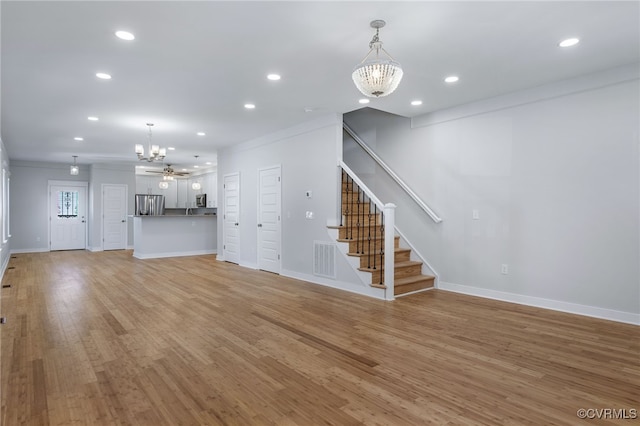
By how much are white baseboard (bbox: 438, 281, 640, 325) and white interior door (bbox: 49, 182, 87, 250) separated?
11635 millimetres

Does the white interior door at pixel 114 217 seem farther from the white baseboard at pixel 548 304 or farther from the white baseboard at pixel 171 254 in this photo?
the white baseboard at pixel 548 304

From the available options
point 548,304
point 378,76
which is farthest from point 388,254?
point 378,76

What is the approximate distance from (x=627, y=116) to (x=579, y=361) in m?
2.76

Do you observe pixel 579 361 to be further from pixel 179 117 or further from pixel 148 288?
pixel 179 117

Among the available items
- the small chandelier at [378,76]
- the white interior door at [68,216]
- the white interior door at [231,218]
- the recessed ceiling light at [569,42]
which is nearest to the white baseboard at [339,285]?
the white interior door at [231,218]

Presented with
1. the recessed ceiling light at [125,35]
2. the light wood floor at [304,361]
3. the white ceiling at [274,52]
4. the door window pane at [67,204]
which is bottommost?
the light wood floor at [304,361]

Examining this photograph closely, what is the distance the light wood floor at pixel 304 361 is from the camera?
2201mm

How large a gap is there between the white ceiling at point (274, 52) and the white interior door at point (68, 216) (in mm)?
6491

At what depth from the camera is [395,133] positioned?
20.9 feet

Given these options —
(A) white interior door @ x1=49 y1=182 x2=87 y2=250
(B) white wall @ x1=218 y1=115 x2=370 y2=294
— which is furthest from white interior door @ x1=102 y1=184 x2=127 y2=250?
(B) white wall @ x1=218 y1=115 x2=370 y2=294

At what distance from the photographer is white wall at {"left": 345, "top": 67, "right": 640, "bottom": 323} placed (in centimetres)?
390

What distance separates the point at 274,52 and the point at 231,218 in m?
5.61

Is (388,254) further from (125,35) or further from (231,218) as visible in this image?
(231,218)

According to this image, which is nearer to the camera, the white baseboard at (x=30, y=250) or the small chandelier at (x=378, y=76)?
the small chandelier at (x=378, y=76)
